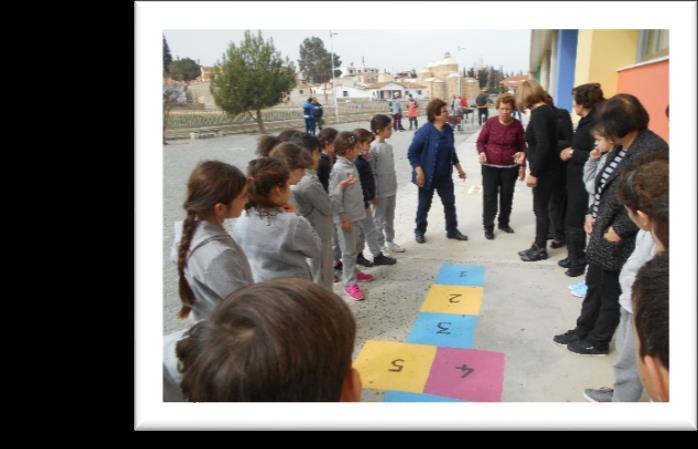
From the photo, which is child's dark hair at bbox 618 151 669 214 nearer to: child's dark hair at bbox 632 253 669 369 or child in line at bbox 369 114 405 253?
child's dark hair at bbox 632 253 669 369

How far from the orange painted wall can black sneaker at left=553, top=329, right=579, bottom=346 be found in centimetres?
110

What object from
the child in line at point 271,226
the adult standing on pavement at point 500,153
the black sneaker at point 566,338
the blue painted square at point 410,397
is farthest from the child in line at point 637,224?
the adult standing on pavement at point 500,153

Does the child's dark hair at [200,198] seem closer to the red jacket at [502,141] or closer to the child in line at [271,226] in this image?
the child in line at [271,226]

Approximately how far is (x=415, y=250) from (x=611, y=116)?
7.46ft

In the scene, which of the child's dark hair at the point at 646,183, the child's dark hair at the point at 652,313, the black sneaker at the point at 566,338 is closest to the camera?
the child's dark hair at the point at 652,313

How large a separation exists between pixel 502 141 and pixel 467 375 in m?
2.51

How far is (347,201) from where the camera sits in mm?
3150

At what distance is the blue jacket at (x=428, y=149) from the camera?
4039mm

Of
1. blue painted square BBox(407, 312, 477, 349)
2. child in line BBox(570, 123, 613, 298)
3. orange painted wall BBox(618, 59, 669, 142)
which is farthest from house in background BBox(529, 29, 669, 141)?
blue painted square BBox(407, 312, 477, 349)

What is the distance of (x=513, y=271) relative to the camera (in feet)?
11.2

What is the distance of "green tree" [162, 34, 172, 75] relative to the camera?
1240 mm

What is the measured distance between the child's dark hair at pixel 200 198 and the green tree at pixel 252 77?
44 cm

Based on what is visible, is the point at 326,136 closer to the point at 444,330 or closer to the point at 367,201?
the point at 367,201

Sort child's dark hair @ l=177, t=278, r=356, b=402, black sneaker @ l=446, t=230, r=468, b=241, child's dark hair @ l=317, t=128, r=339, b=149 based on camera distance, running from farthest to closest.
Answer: black sneaker @ l=446, t=230, r=468, b=241 → child's dark hair @ l=317, t=128, r=339, b=149 → child's dark hair @ l=177, t=278, r=356, b=402
